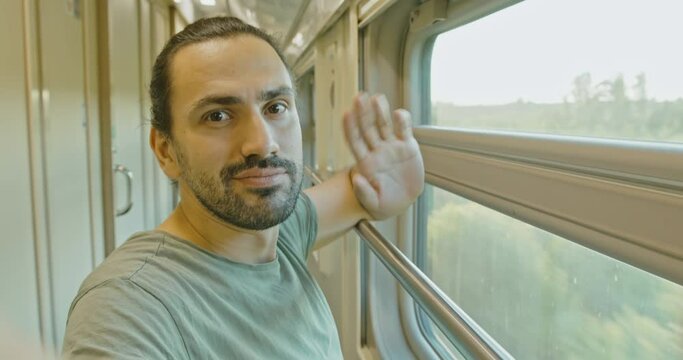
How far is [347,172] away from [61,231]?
1.28 metres

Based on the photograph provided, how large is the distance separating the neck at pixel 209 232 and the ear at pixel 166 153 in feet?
0.26

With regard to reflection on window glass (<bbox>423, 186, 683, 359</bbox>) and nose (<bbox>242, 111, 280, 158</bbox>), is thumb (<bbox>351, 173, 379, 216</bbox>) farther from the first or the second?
nose (<bbox>242, 111, 280, 158</bbox>)

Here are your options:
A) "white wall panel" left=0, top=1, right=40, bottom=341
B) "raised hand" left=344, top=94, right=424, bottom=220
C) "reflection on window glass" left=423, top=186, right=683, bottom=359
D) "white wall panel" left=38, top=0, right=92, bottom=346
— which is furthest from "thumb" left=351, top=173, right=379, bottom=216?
"white wall panel" left=38, top=0, right=92, bottom=346

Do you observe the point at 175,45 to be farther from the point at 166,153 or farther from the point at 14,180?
the point at 14,180

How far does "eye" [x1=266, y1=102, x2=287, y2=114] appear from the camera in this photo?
1.07 m

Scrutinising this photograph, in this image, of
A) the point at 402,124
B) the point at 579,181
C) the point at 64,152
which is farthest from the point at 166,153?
the point at 64,152

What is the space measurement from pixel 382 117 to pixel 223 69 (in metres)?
0.58

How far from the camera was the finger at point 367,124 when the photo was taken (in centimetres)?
145

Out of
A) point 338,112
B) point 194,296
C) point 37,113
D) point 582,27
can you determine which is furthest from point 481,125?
point 37,113

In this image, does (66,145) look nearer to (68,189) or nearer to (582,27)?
(68,189)

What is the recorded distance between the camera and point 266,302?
1.08 metres

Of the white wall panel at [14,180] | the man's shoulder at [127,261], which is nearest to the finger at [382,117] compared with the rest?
the man's shoulder at [127,261]

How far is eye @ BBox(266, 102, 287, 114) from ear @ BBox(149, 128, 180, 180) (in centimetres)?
24

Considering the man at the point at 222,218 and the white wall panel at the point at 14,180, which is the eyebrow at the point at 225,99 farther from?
the white wall panel at the point at 14,180
